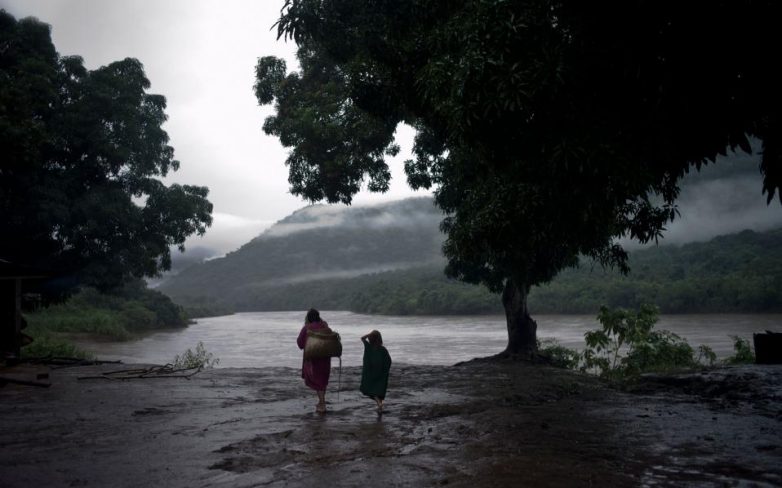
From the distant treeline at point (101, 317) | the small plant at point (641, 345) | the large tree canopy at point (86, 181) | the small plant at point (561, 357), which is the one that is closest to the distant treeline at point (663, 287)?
the small plant at point (561, 357)

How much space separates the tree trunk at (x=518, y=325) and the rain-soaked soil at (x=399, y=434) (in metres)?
5.89

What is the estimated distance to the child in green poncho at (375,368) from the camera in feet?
28.1

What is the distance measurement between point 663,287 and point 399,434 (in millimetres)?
53914

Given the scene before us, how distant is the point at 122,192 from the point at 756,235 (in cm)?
6905

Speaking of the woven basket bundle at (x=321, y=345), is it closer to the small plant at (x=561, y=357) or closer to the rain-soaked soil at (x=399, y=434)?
the rain-soaked soil at (x=399, y=434)

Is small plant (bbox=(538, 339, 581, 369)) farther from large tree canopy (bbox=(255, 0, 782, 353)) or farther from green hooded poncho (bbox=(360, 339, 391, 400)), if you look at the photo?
green hooded poncho (bbox=(360, 339, 391, 400))

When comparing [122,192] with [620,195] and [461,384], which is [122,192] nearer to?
[461,384]

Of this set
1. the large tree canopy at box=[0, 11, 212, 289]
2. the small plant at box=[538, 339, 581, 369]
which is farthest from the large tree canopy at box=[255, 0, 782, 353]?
the large tree canopy at box=[0, 11, 212, 289]

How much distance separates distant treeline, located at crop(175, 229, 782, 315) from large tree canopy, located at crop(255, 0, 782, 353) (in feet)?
133

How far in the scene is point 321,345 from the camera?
8688 mm

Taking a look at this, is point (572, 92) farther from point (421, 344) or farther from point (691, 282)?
point (691, 282)

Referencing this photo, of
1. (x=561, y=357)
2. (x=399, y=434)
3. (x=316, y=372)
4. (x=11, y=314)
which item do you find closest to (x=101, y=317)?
(x=11, y=314)

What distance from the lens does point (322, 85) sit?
677 inches

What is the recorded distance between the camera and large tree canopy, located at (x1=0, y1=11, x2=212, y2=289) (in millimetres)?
18891
